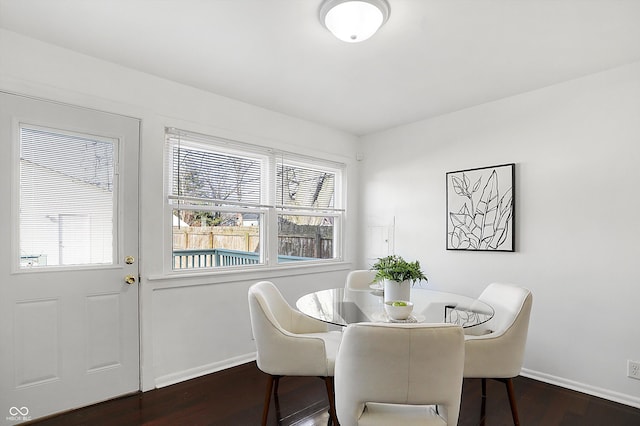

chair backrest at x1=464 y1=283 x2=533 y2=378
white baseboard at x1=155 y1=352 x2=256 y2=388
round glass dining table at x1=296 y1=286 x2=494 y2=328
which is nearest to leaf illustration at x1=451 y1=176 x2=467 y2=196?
round glass dining table at x1=296 y1=286 x2=494 y2=328

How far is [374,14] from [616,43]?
1.66 metres

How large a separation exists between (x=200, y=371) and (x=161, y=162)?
1759 millimetres

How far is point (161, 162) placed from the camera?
9.29 feet

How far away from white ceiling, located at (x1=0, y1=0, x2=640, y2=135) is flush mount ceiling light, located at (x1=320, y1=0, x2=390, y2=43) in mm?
72

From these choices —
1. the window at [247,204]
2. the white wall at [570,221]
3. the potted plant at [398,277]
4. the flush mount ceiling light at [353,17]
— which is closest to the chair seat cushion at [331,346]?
the potted plant at [398,277]

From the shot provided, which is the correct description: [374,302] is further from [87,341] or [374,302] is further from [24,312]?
[24,312]

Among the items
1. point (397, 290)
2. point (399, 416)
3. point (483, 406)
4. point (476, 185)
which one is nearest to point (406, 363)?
point (399, 416)

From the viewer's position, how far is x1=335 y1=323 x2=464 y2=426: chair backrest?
1401mm

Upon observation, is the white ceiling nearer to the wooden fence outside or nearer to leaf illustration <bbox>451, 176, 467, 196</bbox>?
leaf illustration <bbox>451, 176, 467, 196</bbox>

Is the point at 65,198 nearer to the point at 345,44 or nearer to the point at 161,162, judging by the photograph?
the point at 161,162

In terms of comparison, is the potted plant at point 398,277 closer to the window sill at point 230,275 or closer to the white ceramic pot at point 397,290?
the white ceramic pot at point 397,290

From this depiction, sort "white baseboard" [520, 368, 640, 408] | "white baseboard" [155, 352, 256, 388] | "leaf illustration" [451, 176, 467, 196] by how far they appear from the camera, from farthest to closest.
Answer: "leaf illustration" [451, 176, 467, 196]
"white baseboard" [155, 352, 256, 388]
"white baseboard" [520, 368, 640, 408]

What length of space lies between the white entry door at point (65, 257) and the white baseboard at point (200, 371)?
0.63ft

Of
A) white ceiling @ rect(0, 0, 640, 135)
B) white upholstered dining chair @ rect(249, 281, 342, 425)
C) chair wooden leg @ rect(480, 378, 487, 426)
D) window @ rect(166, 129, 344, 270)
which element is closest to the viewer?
white ceiling @ rect(0, 0, 640, 135)
